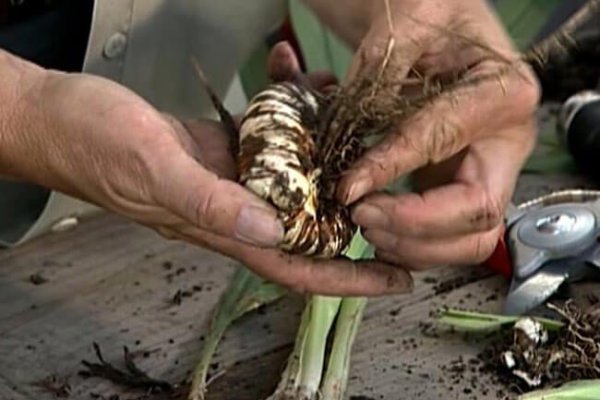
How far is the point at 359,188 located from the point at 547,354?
0.31 m

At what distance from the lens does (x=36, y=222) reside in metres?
1.67

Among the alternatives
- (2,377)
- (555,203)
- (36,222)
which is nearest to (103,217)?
(36,222)

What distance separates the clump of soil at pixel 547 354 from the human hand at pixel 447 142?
11 centimetres

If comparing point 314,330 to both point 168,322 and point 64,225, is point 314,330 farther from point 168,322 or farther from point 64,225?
point 64,225

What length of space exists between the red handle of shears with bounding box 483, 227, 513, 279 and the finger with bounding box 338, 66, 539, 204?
265mm

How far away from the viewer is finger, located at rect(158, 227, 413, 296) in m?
1.23

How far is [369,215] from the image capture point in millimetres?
1214

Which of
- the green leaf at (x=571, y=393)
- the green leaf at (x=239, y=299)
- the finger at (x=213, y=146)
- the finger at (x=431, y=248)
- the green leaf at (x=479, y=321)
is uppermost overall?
the finger at (x=213, y=146)

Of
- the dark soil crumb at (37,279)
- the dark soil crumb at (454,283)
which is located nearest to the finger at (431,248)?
the dark soil crumb at (454,283)

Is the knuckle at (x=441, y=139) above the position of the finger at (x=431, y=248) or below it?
above

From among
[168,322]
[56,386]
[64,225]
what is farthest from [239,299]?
[64,225]

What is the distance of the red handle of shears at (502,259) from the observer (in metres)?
1.55

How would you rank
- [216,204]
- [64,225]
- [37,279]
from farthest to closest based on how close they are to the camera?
[64,225] → [37,279] → [216,204]

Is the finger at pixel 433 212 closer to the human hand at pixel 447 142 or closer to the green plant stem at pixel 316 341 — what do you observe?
the human hand at pixel 447 142
